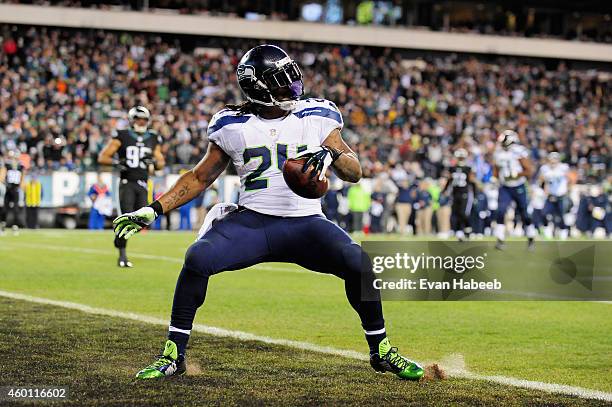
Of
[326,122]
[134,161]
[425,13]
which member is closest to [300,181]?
[326,122]

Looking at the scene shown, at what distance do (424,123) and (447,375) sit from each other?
28.0 meters

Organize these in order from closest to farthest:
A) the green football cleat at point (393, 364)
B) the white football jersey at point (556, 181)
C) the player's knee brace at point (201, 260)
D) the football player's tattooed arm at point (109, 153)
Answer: the player's knee brace at point (201, 260) → the green football cleat at point (393, 364) → the football player's tattooed arm at point (109, 153) → the white football jersey at point (556, 181)

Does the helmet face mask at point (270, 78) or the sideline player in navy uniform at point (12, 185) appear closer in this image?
the helmet face mask at point (270, 78)

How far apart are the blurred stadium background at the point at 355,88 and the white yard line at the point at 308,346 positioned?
13.6m

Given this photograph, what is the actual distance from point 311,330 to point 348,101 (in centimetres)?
2643

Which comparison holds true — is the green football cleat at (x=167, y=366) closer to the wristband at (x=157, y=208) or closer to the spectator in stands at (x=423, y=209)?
the wristband at (x=157, y=208)

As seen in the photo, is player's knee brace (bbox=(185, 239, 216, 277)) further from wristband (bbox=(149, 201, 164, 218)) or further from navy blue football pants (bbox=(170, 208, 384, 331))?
wristband (bbox=(149, 201, 164, 218))

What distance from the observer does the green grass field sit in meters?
5.01

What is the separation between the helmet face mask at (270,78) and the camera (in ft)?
17.3

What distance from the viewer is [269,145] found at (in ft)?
17.5

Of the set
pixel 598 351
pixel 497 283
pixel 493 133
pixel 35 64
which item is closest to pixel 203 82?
pixel 35 64

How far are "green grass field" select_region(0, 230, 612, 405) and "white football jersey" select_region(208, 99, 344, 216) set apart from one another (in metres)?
0.85

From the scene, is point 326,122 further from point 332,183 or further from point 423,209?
point 423,209

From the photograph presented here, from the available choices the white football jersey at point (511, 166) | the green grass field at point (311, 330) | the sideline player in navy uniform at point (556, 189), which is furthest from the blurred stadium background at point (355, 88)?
the green grass field at point (311, 330)
